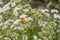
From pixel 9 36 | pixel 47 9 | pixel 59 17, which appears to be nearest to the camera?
pixel 9 36

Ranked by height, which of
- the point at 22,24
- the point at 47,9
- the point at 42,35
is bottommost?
the point at 42,35

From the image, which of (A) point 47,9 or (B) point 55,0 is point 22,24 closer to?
(A) point 47,9

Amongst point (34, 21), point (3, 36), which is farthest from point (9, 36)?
point (34, 21)

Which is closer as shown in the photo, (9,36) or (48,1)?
(9,36)

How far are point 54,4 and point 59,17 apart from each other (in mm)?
377

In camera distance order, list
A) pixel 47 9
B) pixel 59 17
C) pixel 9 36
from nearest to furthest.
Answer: pixel 9 36, pixel 59 17, pixel 47 9

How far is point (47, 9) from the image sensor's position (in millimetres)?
3076

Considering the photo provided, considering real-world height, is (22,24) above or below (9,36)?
above

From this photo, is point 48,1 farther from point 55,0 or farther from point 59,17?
point 59,17

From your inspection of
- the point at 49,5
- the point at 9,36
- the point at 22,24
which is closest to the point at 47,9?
the point at 49,5

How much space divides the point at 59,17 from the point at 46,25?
218 millimetres

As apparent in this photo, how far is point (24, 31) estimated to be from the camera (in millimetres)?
2678

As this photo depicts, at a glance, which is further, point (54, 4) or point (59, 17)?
point (54, 4)

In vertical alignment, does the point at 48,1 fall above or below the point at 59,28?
above
